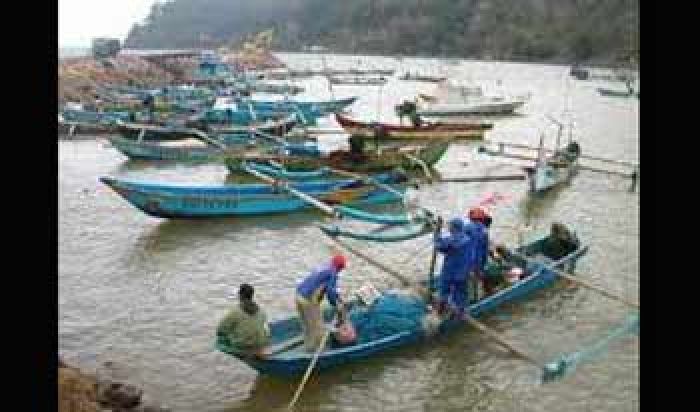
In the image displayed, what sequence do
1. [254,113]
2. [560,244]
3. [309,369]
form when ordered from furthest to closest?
[254,113]
[560,244]
[309,369]

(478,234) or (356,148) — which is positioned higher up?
(356,148)

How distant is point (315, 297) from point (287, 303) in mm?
4766

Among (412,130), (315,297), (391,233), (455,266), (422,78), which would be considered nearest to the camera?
(315,297)

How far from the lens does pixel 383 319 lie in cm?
1546

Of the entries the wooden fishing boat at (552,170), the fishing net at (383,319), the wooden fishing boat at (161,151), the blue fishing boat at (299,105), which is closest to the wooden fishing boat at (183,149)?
the wooden fishing boat at (161,151)

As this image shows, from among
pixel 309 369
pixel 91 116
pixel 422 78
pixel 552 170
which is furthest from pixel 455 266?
pixel 422 78

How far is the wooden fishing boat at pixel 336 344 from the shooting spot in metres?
13.9

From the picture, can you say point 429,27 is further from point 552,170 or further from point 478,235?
point 478,235

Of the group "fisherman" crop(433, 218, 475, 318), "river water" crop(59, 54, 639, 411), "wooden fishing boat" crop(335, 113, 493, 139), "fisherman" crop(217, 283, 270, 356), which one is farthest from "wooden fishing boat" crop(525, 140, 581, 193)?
"fisherman" crop(217, 283, 270, 356)

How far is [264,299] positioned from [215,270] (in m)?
2.63

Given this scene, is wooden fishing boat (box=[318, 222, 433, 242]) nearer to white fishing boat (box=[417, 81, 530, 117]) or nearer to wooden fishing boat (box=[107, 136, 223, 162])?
wooden fishing boat (box=[107, 136, 223, 162])

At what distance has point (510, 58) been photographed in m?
126

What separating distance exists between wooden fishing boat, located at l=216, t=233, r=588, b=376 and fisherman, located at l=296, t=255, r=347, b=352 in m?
0.30
